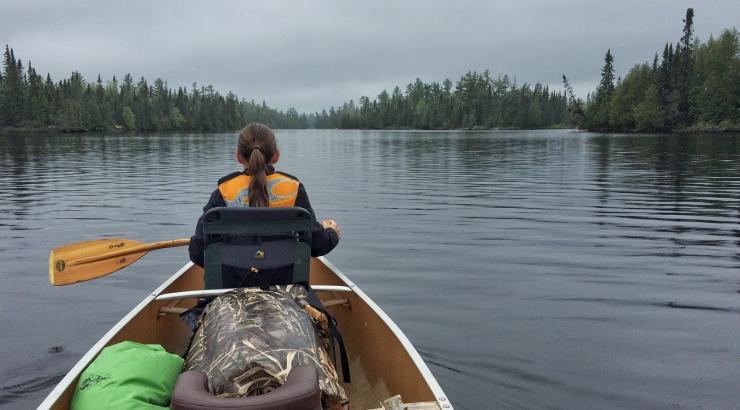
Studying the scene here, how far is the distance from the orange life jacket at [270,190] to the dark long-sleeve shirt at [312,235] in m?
0.05

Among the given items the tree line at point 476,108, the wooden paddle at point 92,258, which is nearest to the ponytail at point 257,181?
the wooden paddle at point 92,258

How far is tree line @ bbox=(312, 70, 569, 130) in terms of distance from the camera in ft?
543

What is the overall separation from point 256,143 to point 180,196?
15.7m

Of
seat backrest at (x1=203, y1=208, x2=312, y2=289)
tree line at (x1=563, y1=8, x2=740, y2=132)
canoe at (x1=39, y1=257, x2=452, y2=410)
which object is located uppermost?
tree line at (x1=563, y1=8, x2=740, y2=132)

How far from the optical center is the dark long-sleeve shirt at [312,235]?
4.30 meters

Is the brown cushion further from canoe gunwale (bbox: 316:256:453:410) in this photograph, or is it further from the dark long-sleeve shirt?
the dark long-sleeve shirt

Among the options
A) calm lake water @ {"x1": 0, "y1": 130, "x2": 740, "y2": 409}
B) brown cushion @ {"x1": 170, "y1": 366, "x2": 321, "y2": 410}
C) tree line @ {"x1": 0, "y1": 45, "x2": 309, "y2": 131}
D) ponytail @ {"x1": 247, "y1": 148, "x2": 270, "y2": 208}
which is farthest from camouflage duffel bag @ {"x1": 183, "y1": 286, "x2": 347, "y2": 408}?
tree line @ {"x1": 0, "y1": 45, "x2": 309, "y2": 131}

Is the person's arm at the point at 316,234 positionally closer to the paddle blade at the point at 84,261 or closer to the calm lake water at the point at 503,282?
the calm lake water at the point at 503,282

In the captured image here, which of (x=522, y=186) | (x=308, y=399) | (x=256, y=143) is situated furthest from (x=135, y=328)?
(x=522, y=186)

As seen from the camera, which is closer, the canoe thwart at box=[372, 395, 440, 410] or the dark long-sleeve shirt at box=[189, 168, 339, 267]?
the canoe thwart at box=[372, 395, 440, 410]

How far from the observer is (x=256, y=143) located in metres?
4.35

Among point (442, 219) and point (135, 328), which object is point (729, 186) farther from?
point (135, 328)

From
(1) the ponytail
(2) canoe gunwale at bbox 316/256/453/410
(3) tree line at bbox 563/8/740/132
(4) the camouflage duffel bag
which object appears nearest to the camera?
(4) the camouflage duffel bag

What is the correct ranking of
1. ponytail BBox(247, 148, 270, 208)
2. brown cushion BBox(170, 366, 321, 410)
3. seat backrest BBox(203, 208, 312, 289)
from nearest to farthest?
brown cushion BBox(170, 366, 321, 410), seat backrest BBox(203, 208, 312, 289), ponytail BBox(247, 148, 270, 208)
